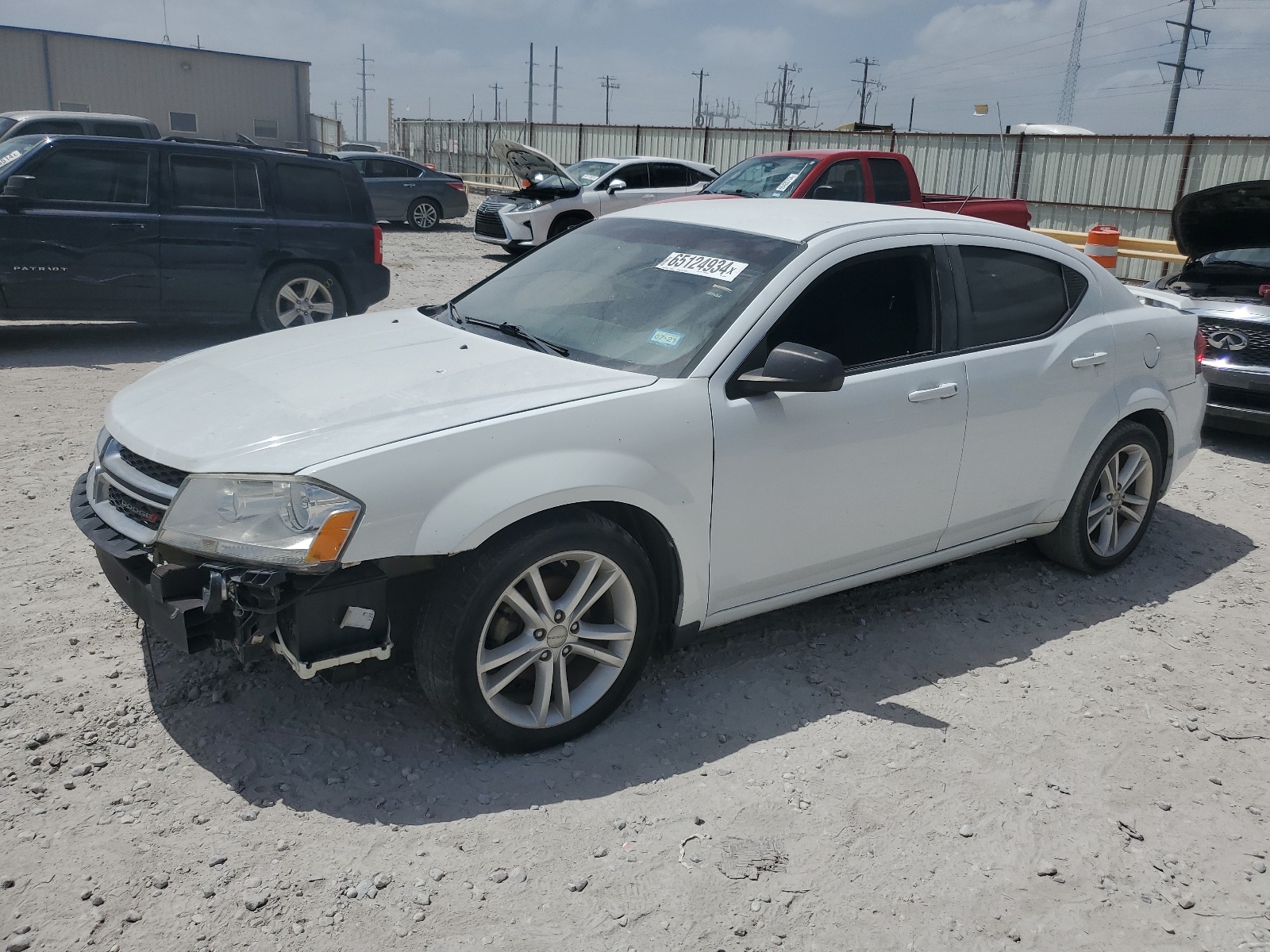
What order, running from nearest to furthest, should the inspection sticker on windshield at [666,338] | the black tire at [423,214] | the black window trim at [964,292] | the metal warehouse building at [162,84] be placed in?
the inspection sticker on windshield at [666,338] < the black window trim at [964,292] < the black tire at [423,214] < the metal warehouse building at [162,84]

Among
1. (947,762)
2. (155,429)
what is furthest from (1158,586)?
(155,429)

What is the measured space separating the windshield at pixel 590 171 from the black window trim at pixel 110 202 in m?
8.24

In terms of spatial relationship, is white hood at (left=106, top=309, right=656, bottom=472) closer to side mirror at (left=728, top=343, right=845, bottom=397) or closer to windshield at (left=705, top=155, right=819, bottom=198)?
side mirror at (left=728, top=343, right=845, bottom=397)

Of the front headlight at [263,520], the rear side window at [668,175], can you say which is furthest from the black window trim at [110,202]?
the rear side window at [668,175]

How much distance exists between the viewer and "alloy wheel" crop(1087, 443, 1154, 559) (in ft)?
15.7

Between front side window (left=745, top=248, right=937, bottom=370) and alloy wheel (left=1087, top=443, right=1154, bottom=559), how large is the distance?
4.60ft

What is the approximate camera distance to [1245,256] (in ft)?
Result: 25.5

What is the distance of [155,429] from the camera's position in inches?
126

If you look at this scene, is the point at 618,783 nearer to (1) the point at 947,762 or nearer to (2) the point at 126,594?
Answer: (1) the point at 947,762

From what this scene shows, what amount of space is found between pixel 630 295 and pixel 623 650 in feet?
4.38

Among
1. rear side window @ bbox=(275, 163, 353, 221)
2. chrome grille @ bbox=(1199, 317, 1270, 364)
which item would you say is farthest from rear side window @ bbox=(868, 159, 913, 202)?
rear side window @ bbox=(275, 163, 353, 221)

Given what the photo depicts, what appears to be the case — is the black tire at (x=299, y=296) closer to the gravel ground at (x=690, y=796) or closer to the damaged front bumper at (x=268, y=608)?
the gravel ground at (x=690, y=796)

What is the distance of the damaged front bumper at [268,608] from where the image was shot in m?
2.74

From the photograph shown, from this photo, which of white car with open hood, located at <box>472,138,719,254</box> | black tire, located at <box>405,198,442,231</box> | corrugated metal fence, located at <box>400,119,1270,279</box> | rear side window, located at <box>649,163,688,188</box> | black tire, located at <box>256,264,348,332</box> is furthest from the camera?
black tire, located at <box>405,198,442,231</box>
